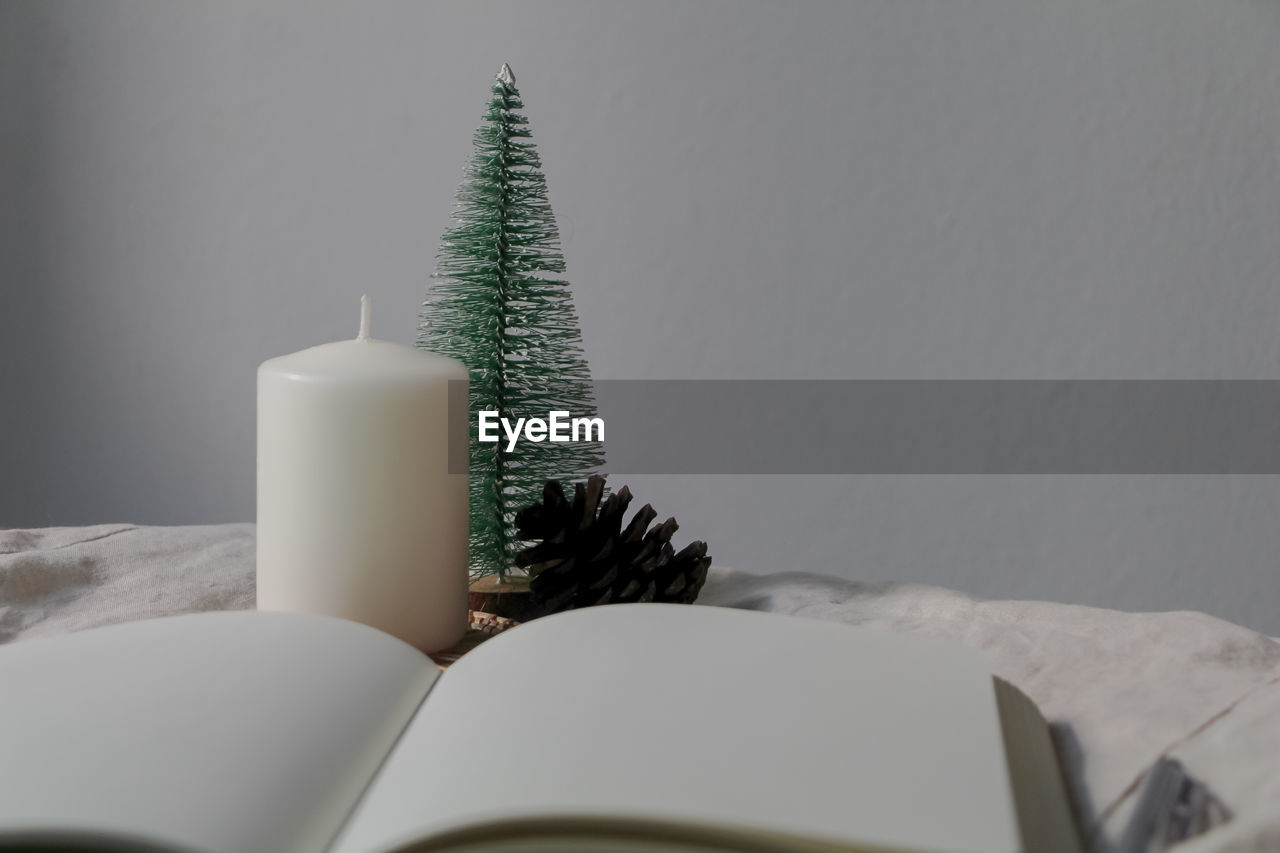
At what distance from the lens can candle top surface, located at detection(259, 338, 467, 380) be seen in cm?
46

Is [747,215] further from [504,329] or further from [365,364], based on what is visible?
[365,364]

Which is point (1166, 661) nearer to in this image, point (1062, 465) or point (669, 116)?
point (1062, 465)

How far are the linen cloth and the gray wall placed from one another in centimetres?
58

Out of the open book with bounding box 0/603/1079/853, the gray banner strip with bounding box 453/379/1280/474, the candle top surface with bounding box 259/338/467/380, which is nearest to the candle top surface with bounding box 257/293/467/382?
the candle top surface with bounding box 259/338/467/380

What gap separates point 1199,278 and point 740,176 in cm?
51

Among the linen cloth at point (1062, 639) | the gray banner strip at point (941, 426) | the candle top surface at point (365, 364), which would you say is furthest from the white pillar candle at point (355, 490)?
the gray banner strip at point (941, 426)

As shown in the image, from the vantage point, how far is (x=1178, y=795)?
0.93ft

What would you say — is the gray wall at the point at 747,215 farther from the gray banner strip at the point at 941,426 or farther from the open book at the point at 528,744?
the open book at the point at 528,744

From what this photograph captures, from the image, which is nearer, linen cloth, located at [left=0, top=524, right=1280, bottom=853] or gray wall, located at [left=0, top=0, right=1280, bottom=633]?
linen cloth, located at [left=0, top=524, right=1280, bottom=853]

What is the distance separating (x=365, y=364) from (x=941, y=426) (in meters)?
0.82

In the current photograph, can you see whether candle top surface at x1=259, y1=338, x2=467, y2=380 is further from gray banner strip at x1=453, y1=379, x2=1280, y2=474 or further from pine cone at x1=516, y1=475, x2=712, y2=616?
gray banner strip at x1=453, y1=379, x2=1280, y2=474

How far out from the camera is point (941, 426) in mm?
1143

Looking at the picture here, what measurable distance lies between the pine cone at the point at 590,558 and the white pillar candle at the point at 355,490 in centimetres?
7

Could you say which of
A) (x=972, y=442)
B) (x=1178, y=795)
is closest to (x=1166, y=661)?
(x=1178, y=795)
